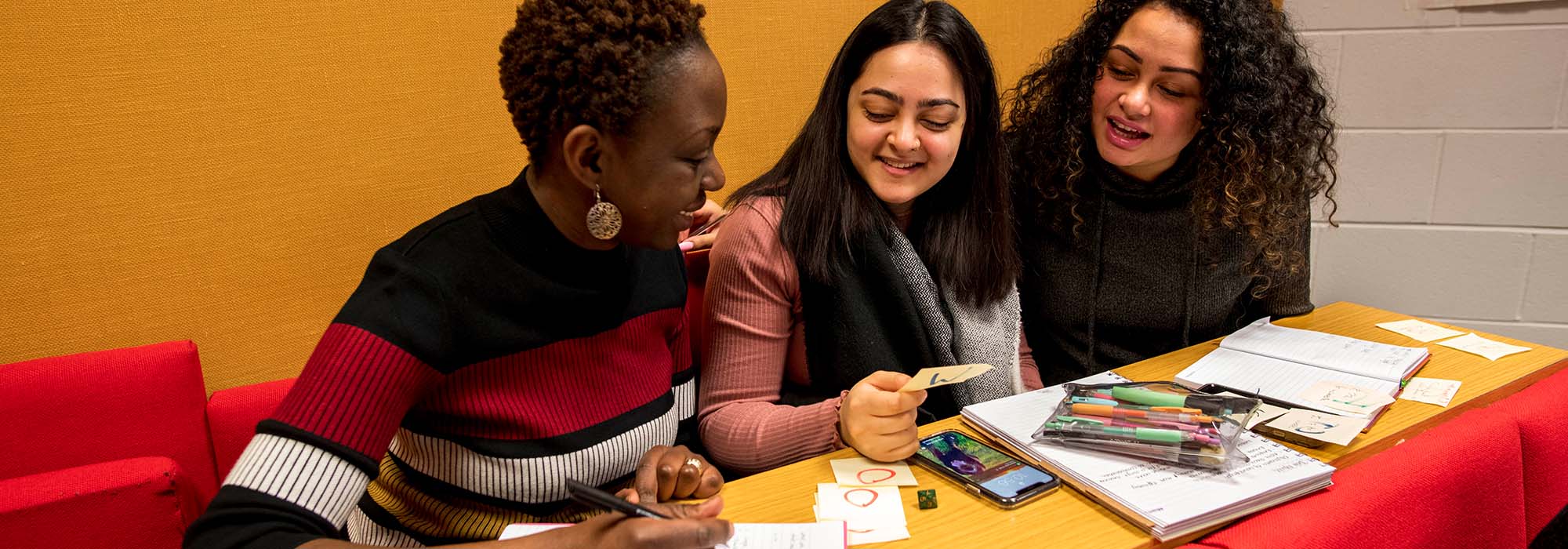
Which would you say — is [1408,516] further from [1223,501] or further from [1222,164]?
[1222,164]

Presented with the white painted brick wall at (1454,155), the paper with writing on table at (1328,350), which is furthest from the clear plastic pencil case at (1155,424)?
the white painted brick wall at (1454,155)

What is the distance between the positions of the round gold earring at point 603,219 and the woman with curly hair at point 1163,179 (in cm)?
114

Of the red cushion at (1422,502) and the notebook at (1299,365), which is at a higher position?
the notebook at (1299,365)

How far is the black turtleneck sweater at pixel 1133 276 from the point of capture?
1.91m

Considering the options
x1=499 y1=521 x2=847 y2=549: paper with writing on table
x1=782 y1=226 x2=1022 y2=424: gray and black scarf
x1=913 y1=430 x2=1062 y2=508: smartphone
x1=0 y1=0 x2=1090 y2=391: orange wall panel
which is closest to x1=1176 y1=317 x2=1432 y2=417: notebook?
x1=782 y1=226 x2=1022 y2=424: gray and black scarf

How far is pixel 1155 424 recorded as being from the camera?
1.26 metres

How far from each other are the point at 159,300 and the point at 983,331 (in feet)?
4.80

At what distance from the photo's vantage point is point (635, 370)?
1.24 metres

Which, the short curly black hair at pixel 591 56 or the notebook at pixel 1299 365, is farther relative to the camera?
the notebook at pixel 1299 365

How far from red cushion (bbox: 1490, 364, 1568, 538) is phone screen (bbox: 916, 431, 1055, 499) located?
82 centimetres

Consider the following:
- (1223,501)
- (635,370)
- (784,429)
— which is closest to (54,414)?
(635,370)

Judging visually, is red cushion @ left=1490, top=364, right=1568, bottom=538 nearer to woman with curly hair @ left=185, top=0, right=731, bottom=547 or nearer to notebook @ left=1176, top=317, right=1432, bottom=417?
notebook @ left=1176, top=317, right=1432, bottom=417

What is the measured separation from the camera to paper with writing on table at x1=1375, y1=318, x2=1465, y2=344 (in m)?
1.83

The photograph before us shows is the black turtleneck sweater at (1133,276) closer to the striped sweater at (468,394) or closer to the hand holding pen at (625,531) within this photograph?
the striped sweater at (468,394)
